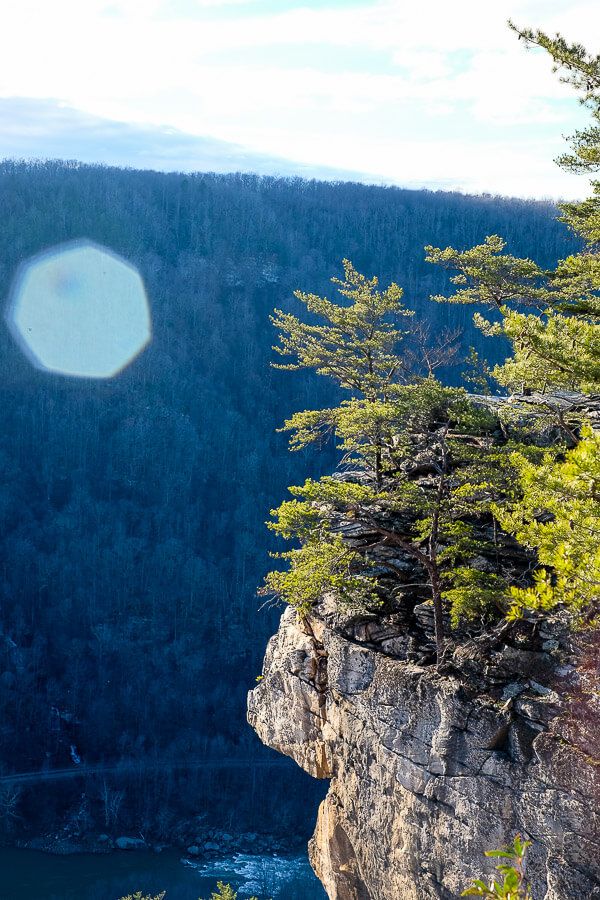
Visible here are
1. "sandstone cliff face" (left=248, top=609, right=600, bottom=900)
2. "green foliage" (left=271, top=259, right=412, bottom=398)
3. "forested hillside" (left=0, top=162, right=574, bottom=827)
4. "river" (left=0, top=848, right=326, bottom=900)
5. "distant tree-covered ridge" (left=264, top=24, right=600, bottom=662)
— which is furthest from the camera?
"forested hillside" (left=0, top=162, right=574, bottom=827)

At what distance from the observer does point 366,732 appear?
15.3 meters

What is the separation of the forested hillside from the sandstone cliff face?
139ft

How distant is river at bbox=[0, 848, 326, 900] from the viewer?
4450 centimetres

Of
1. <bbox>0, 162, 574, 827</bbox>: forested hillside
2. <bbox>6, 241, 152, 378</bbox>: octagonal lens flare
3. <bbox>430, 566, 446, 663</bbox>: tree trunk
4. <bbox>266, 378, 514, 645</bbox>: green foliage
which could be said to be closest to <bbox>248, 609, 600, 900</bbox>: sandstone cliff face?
<bbox>430, 566, 446, 663</bbox>: tree trunk

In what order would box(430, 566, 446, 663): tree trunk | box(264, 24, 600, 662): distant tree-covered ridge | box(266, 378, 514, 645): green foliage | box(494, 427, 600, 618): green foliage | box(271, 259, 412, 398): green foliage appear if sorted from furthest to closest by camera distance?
box(271, 259, 412, 398): green foliage, box(430, 566, 446, 663): tree trunk, box(266, 378, 514, 645): green foliage, box(264, 24, 600, 662): distant tree-covered ridge, box(494, 427, 600, 618): green foliage

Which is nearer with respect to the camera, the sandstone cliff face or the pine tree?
the pine tree

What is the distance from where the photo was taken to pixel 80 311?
97812 mm

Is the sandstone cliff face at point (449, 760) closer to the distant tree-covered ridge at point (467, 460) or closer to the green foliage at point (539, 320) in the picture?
the distant tree-covered ridge at point (467, 460)

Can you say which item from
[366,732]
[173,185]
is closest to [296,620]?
[366,732]

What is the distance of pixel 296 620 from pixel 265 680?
5.07 feet

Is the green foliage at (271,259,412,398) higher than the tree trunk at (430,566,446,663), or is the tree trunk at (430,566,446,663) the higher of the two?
the green foliage at (271,259,412,398)

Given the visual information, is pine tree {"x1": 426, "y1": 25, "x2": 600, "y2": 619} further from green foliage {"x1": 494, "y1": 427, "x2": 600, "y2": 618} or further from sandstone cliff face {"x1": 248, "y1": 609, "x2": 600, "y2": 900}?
sandstone cliff face {"x1": 248, "y1": 609, "x2": 600, "y2": 900}

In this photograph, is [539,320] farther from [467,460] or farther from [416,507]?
[467,460]

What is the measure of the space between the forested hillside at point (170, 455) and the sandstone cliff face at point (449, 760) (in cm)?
4224
